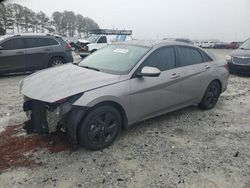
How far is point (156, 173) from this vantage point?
3465 millimetres

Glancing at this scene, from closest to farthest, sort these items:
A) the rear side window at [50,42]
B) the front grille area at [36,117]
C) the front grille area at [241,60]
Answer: the front grille area at [36,117] → the front grille area at [241,60] → the rear side window at [50,42]

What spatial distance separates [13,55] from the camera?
9922 millimetres

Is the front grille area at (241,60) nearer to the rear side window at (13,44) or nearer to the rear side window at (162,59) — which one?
the rear side window at (162,59)

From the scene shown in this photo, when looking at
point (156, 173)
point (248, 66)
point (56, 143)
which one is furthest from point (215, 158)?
point (248, 66)

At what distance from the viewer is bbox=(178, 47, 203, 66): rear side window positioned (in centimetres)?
527

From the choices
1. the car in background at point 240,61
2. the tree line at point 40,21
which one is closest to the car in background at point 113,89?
the car in background at point 240,61

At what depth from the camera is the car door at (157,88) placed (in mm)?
4363

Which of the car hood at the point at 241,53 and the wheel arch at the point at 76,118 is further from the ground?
the car hood at the point at 241,53

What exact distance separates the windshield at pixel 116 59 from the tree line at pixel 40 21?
4039cm

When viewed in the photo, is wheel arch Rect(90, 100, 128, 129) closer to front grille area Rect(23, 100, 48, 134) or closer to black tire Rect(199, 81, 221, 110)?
front grille area Rect(23, 100, 48, 134)

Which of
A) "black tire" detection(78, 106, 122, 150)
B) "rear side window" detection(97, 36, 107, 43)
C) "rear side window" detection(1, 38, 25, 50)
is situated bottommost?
"black tire" detection(78, 106, 122, 150)

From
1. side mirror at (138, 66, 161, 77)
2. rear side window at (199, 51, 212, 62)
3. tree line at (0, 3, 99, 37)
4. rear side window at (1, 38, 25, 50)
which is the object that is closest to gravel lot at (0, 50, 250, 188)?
side mirror at (138, 66, 161, 77)

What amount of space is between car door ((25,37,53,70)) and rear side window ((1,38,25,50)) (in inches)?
8.7

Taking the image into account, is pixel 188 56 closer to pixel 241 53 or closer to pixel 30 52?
pixel 241 53
